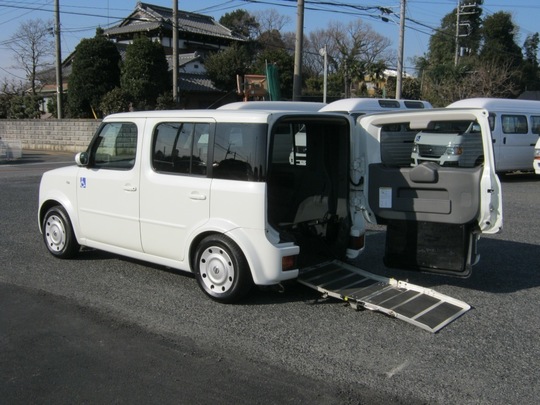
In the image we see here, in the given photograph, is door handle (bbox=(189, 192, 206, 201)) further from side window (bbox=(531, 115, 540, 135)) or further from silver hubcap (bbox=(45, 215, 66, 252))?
side window (bbox=(531, 115, 540, 135))

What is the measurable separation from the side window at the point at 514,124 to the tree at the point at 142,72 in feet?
59.1

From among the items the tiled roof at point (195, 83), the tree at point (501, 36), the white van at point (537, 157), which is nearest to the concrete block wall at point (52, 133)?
the tiled roof at point (195, 83)

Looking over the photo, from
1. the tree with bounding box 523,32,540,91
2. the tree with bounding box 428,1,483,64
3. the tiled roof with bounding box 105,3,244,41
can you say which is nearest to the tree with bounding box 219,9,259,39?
the tiled roof with bounding box 105,3,244,41

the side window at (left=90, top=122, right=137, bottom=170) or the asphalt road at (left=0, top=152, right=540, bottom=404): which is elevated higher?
the side window at (left=90, top=122, right=137, bottom=170)

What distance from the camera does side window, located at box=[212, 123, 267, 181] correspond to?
15.3ft

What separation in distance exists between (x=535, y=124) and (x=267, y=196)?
14.0 metres

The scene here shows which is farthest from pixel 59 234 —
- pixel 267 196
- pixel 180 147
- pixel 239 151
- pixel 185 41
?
pixel 185 41

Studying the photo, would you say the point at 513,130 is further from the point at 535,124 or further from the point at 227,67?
the point at 227,67

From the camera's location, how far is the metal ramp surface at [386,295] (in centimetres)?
452

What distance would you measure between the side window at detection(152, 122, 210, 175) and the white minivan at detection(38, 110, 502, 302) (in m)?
0.01

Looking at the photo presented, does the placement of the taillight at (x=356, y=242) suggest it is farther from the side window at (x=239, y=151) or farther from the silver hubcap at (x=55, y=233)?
the silver hubcap at (x=55, y=233)

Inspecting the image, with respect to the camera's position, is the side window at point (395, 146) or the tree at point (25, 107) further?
the tree at point (25, 107)

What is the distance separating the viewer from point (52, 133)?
2756 cm

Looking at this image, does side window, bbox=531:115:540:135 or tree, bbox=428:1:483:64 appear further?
tree, bbox=428:1:483:64
